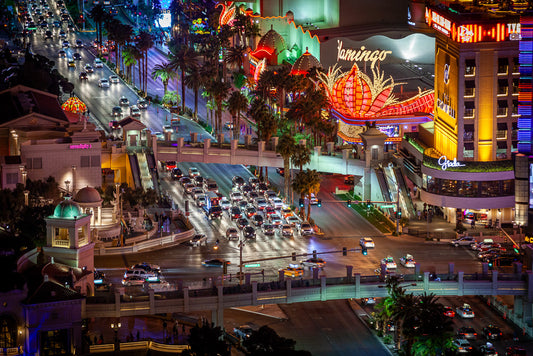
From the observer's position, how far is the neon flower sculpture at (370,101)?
174000 mm

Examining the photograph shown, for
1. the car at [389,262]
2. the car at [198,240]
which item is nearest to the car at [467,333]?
the car at [389,262]

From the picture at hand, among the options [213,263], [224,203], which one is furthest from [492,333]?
[224,203]

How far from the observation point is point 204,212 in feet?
523

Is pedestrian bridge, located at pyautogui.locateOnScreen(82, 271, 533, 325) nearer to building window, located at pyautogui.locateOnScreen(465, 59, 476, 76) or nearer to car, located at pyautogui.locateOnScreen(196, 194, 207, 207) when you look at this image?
building window, located at pyautogui.locateOnScreen(465, 59, 476, 76)

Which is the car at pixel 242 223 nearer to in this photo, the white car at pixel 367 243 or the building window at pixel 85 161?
the white car at pixel 367 243

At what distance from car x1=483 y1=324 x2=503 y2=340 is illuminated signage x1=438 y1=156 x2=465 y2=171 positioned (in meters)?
38.2

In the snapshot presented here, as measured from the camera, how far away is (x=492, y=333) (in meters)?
119

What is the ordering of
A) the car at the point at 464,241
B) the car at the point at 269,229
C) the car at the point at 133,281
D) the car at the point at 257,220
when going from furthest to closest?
the car at the point at 257,220, the car at the point at 269,229, the car at the point at 464,241, the car at the point at 133,281

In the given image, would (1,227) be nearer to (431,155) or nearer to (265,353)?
(265,353)

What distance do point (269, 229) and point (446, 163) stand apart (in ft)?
82.9

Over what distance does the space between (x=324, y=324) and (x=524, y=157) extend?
1204 inches

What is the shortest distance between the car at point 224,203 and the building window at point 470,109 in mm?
34233

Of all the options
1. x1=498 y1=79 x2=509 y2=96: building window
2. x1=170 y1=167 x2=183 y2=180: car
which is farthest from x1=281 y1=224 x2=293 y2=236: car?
x1=498 y1=79 x2=509 y2=96: building window

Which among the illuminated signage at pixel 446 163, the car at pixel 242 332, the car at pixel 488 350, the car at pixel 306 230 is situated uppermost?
the illuminated signage at pixel 446 163
